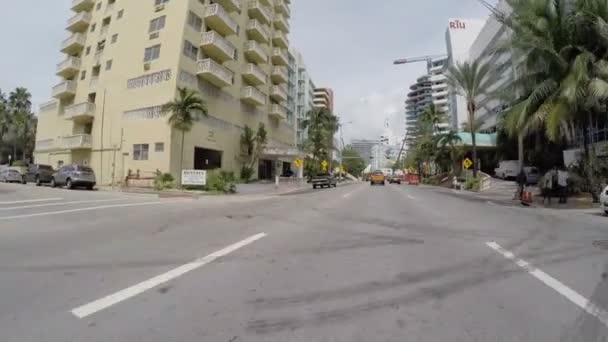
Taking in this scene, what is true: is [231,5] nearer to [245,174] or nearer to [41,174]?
[245,174]

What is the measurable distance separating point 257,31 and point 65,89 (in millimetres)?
22215

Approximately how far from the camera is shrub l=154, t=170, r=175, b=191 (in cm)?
2572

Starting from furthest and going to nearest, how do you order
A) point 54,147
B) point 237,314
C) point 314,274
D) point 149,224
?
point 54,147, point 149,224, point 314,274, point 237,314

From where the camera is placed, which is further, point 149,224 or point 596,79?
point 596,79

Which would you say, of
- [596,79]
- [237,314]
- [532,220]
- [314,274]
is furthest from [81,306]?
[596,79]

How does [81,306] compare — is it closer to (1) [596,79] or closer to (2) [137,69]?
(1) [596,79]

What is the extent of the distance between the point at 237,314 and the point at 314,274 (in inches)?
61.2

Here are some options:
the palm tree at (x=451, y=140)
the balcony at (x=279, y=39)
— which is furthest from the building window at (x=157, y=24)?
the palm tree at (x=451, y=140)

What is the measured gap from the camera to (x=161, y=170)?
2909cm

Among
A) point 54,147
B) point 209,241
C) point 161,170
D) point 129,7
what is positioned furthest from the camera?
point 54,147

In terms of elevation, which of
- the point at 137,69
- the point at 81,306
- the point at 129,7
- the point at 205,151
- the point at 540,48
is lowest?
the point at 81,306

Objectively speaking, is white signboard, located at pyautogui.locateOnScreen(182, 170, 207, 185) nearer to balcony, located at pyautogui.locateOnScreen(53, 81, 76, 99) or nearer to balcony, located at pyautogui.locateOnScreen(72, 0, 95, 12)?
balcony, located at pyautogui.locateOnScreen(53, 81, 76, 99)

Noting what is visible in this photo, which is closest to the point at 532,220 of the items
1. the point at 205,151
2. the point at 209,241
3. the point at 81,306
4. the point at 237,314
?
the point at 209,241

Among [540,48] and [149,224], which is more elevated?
[540,48]
